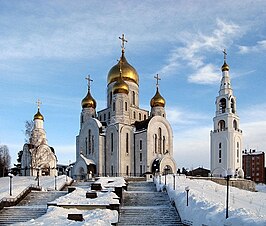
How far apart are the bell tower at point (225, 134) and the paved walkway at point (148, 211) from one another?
2672 centimetres

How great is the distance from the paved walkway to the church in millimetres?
20785

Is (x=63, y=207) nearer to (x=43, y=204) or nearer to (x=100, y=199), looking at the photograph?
(x=100, y=199)

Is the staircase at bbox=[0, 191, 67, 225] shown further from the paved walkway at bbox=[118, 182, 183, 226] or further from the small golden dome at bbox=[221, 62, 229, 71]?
the small golden dome at bbox=[221, 62, 229, 71]

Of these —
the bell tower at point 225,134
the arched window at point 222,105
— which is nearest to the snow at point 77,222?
the bell tower at point 225,134

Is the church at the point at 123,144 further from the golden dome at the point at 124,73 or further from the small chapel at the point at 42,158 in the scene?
the small chapel at the point at 42,158

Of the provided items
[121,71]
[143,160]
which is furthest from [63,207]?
[121,71]

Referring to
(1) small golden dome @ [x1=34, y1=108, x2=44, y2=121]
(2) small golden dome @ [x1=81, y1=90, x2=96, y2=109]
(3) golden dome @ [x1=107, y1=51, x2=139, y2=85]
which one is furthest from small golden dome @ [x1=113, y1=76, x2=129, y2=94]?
(1) small golden dome @ [x1=34, y1=108, x2=44, y2=121]

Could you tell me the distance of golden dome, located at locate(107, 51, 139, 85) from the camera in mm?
48938

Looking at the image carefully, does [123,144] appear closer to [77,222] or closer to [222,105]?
[222,105]

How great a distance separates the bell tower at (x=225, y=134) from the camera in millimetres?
46250

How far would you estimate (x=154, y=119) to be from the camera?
1751 inches

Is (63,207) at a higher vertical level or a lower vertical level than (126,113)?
lower

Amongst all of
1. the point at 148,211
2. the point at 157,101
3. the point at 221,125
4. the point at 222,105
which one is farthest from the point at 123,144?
the point at 148,211

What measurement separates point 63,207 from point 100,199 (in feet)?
6.05
